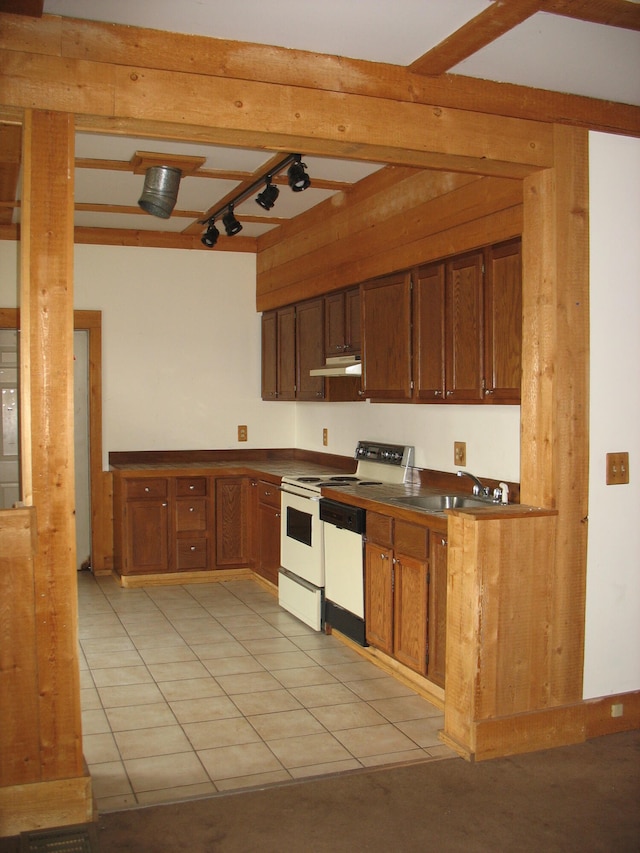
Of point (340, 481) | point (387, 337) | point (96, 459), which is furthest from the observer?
point (96, 459)

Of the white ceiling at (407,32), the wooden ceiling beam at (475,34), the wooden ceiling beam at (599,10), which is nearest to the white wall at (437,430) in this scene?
the white ceiling at (407,32)

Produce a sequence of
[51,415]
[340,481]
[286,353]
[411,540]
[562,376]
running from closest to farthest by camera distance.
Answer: [51,415] → [562,376] → [411,540] → [340,481] → [286,353]

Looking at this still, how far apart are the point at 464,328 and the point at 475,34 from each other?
158cm

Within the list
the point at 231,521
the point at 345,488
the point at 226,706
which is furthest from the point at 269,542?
the point at 226,706

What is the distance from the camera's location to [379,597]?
436 centimetres

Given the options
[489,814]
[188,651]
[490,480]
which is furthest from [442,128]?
[188,651]

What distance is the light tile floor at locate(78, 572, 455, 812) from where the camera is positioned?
3.25 metres

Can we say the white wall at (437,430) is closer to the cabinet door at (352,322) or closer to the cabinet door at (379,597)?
the cabinet door at (352,322)

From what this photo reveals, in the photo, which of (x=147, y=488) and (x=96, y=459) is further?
(x=96, y=459)

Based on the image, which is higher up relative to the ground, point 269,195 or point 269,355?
point 269,195

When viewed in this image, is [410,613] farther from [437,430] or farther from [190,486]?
[190,486]

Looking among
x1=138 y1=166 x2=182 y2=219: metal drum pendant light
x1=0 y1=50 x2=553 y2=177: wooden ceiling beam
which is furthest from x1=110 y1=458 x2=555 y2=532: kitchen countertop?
x1=138 y1=166 x2=182 y2=219: metal drum pendant light

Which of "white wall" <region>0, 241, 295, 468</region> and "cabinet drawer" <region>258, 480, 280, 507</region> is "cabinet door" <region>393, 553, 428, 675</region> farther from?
"white wall" <region>0, 241, 295, 468</region>

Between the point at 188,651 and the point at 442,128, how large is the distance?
10.1ft
